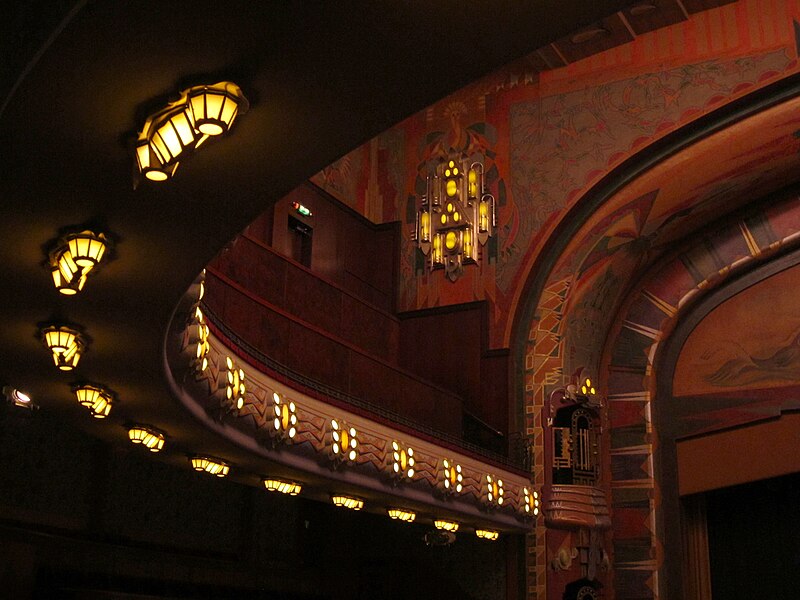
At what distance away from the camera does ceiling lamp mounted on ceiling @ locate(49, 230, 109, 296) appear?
13.8ft

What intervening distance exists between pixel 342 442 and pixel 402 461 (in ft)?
3.19

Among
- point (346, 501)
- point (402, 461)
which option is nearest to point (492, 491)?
point (402, 461)

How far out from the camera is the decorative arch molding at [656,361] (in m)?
11.7

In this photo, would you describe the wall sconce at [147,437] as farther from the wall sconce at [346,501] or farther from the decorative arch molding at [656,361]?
the decorative arch molding at [656,361]

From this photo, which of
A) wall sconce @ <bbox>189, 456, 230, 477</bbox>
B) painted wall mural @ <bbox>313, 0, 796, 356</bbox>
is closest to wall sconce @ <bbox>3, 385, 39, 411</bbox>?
wall sconce @ <bbox>189, 456, 230, 477</bbox>

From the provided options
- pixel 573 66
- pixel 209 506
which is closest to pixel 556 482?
pixel 209 506

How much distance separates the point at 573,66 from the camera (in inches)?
491

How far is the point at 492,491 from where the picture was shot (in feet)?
33.5

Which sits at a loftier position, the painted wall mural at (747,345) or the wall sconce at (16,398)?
the painted wall mural at (747,345)

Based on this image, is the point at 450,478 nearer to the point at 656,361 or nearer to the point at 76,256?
the point at 656,361

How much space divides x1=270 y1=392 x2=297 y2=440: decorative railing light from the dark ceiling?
2.55m

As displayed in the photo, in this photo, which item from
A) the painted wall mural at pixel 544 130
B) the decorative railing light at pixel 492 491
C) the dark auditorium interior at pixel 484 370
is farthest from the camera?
the painted wall mural at pixel 544 130

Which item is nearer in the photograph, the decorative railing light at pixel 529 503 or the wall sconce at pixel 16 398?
the wall sconce at pixel 16 398

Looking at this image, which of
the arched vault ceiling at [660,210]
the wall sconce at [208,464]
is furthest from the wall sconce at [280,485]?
the arched vault ceiling at [660,210]
